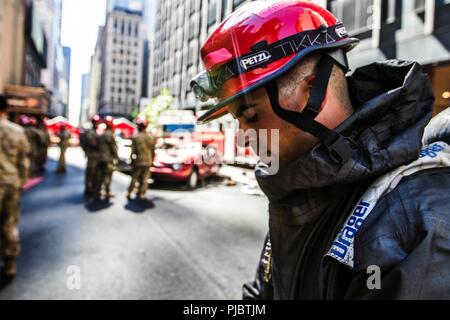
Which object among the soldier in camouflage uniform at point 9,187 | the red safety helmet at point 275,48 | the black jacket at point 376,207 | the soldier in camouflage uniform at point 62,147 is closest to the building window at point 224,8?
the soldier in camouflage uniform at point 62,147

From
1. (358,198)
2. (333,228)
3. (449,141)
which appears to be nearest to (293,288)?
(333,228)

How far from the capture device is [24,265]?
4066 millimetres

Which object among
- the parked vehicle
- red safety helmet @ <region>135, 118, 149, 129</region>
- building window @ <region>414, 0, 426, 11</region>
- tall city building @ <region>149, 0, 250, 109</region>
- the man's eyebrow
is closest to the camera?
the man's eyebrow

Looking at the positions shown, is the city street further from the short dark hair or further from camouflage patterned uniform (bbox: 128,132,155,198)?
the short dark hair

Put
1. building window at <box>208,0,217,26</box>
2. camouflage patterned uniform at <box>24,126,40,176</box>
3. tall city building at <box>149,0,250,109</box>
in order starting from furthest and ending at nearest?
tall city building at <box>149,0,250,109</box>, building window at <box>208,0,217,26</box>, camouflage patterned uniform at <box>24,126,40,176</box>

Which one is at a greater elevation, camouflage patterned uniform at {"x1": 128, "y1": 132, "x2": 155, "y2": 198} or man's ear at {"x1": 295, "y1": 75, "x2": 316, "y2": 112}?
man's ear at {"x1": 295, "y1": 75, "x2": 316, "y2": 112}

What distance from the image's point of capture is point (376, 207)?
3.19 feet

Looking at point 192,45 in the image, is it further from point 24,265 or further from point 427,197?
point 427,197

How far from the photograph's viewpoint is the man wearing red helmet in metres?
0.88

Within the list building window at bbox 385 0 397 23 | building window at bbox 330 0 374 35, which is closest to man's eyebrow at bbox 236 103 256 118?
building window at bbox 330 0 374 35

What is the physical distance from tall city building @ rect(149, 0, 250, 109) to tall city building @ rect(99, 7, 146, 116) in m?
59.3

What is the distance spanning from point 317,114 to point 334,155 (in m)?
0.19

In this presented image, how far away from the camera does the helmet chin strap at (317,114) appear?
3.59 ft

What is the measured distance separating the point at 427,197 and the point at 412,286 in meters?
0.25
